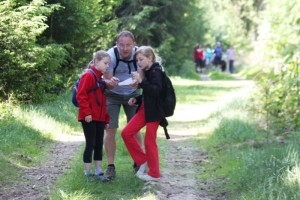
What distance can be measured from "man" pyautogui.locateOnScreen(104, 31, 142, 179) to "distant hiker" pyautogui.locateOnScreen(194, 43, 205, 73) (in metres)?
28.6

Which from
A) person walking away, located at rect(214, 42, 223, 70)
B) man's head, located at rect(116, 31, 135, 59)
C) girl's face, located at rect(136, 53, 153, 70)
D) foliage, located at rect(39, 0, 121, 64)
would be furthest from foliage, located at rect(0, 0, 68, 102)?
person walking away, located at rect(214, 42, 223, 70)

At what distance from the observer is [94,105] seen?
21.7 ft

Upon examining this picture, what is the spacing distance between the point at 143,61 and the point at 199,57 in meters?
29.9

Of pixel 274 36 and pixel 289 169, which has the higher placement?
pixel 274 36

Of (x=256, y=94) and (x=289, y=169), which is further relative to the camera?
(x=256, y=94)

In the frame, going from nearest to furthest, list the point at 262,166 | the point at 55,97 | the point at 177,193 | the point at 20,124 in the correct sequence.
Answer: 1. the point at 177,193
2. the point at 262,166
3. the point at 20,124
4. the point at 55,97

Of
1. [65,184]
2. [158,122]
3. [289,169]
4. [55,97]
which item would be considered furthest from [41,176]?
[55,97]

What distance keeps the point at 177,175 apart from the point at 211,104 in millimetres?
9715

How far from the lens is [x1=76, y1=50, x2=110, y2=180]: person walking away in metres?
6.48

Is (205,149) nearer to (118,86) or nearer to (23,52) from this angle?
(118,86)

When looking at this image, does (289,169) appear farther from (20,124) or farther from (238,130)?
(20,124)

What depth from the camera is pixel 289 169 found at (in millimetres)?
6551

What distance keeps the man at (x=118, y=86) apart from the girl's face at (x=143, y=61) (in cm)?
21

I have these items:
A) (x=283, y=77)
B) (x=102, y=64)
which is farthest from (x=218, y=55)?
(x=102, y=64)
